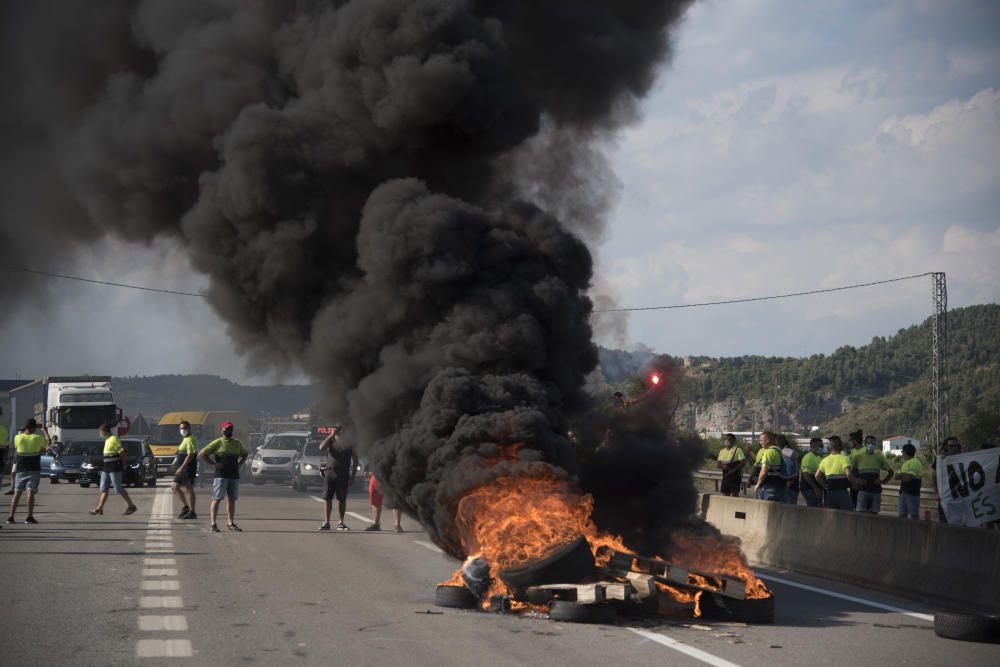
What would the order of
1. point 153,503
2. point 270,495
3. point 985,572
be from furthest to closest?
point 270,495, point 153,503, point 985,572

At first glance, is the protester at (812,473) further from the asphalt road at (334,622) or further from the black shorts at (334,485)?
the black shorts at (334,485)

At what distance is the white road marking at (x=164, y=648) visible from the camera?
25.9 ft

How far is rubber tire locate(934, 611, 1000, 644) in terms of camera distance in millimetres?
8969

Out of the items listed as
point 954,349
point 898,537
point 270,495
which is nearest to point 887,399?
point 954,349

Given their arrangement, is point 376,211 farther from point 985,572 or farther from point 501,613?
point 985,572

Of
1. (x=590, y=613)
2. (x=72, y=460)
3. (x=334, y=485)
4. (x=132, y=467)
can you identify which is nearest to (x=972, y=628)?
(x=590, y=613)

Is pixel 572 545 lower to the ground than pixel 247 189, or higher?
lower

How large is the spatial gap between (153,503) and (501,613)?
17214 millimetres

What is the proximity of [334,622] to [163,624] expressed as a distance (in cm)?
137

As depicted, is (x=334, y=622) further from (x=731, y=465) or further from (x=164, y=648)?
(x=731, y=465)

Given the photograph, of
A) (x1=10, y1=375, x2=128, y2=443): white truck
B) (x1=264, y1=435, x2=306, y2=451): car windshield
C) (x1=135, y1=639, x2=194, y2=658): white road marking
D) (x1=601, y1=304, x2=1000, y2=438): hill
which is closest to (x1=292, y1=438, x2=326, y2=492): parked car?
(x1=264, y1=435, x2=306, y2=451): car windshield

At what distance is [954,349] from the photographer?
307 ft

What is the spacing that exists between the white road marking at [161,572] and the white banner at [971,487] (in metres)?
9.54

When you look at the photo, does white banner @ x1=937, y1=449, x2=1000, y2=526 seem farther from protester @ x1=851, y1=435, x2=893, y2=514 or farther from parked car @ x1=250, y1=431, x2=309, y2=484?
parked car @ x1=250, y1=431, x2=309, y2=484
